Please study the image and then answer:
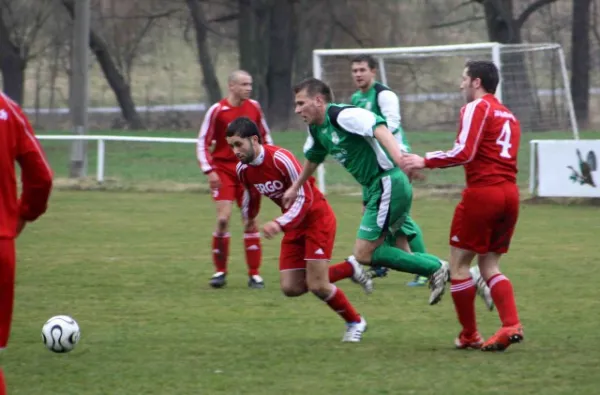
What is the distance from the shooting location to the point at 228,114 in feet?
32.9

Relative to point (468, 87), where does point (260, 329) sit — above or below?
below

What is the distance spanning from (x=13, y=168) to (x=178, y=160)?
21.6 metres

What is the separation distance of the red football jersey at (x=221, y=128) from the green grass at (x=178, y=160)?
9.33 m

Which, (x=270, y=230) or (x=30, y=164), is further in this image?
(x=270, y=230)

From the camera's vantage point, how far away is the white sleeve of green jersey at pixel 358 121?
711 centimetres

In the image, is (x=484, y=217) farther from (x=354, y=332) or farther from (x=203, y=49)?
(x=203, y=49)

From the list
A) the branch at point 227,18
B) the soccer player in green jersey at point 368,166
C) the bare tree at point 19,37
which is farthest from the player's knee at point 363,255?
the bare tree at point 19,37

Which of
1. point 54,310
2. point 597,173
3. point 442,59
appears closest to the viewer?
point 54,310

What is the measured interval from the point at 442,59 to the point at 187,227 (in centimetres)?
876

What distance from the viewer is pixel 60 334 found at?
6.73 m

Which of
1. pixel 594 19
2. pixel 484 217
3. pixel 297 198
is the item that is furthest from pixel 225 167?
pixel 594 19

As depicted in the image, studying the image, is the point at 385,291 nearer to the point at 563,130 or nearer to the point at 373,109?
the point at 373,109

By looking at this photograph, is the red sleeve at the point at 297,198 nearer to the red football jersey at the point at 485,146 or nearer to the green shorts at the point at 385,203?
the green shorts at the point at 385,203

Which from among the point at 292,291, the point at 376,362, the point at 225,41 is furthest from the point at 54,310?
the point at 225,41
